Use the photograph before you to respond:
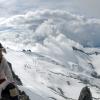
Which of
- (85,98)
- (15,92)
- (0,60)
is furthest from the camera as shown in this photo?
(85,98)

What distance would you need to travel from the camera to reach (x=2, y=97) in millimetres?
10266

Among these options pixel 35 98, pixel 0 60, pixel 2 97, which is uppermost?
pixel 0 60

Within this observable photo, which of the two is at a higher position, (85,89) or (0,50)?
(0,50)

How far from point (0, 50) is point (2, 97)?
1351 mm

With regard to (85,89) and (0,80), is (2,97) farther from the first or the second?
(85,89)

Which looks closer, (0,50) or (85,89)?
(0,50)

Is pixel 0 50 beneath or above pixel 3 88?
above

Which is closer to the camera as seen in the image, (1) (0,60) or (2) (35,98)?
(1) (0,60)

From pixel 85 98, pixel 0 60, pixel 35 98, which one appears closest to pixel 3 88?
pixel 0 60

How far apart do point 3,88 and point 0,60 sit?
3.06 feet

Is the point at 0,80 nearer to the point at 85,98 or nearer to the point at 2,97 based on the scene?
the point at 2,97

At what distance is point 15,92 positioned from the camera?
10.1 meters

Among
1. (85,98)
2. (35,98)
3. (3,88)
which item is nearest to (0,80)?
(3,88)

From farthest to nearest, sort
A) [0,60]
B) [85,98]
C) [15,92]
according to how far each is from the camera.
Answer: [85,98]
[0,60]
[15,92]
